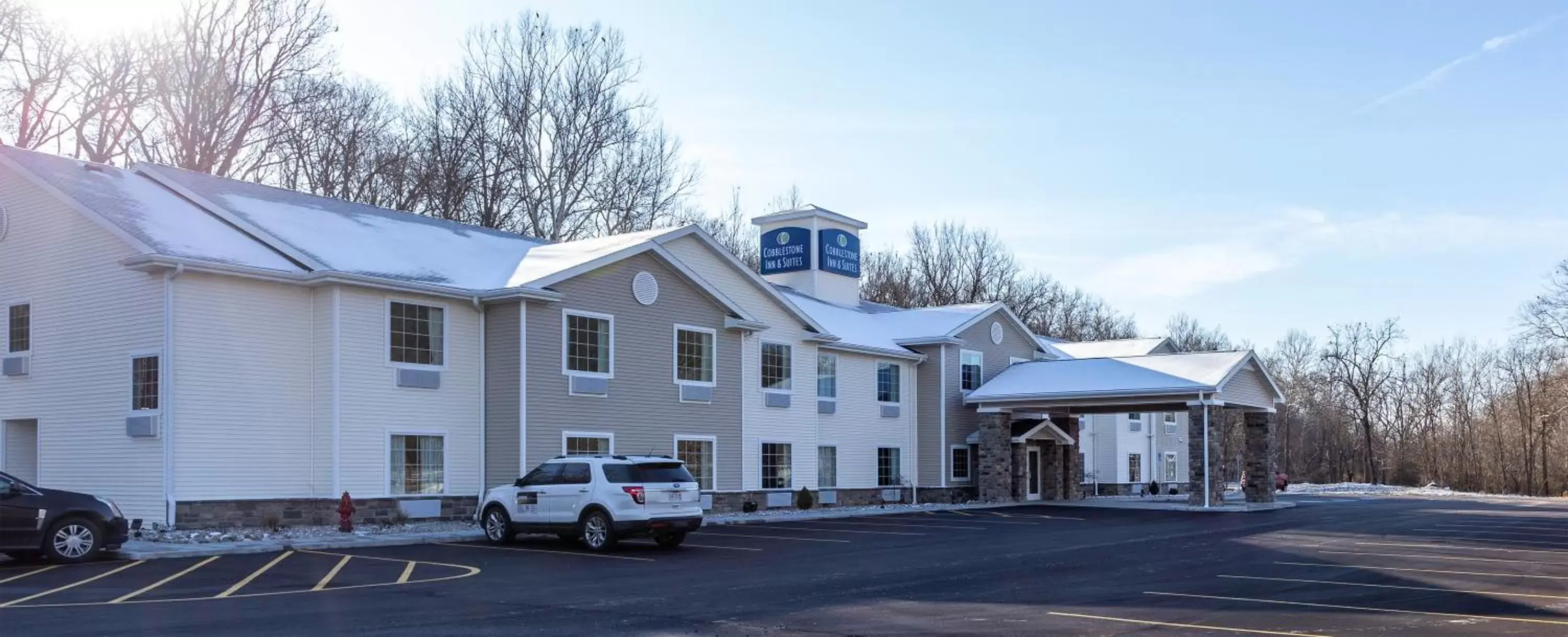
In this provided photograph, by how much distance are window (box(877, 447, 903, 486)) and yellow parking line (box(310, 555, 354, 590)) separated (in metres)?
22.2

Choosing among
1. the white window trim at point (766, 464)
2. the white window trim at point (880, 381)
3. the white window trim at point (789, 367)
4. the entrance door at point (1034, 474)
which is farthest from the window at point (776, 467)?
the entrance door at point (1034, 474)

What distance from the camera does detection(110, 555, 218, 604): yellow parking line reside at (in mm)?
14195

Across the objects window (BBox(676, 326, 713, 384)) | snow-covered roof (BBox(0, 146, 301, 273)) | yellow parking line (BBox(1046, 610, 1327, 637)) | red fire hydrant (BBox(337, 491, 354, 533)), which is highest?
snow-covered roof (BBox(0, 146, 301, 273))

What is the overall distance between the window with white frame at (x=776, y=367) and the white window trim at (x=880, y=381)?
493cm

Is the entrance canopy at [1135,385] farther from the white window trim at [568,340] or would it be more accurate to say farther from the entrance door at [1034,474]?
the white window trim at [568,340]

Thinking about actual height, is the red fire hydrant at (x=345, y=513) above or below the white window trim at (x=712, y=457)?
below

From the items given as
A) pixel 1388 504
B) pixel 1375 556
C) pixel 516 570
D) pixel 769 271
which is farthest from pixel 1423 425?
pixel 516 570

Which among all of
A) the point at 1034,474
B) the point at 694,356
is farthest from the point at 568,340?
the point at 1034,474

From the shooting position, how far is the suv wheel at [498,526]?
22500 millimetres

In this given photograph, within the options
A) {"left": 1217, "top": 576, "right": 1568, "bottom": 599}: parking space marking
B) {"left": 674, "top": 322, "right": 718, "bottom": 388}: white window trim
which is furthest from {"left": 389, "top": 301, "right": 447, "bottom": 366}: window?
{"left": 1217, "top": 576, "right": 1568, "bottom": 599}: parking space marking

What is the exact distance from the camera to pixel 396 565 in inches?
726

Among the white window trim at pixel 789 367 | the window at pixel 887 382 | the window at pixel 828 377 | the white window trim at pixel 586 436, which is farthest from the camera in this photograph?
the window at pixel 887 382

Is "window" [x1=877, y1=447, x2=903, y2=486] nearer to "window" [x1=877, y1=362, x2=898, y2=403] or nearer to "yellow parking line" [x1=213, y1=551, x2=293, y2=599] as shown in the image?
"window" [x1=877, y1=362, x2=898, y2=403]

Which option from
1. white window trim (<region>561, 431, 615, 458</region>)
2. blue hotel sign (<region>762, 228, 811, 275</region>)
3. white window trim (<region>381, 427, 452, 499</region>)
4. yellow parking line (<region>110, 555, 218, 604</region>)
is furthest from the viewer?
blue hotel sign (<region>762, 228, 811, 275</region>)
